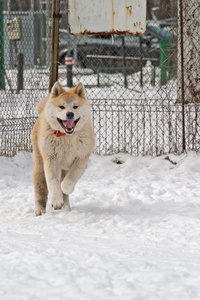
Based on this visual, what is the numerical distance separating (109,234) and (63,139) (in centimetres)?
132

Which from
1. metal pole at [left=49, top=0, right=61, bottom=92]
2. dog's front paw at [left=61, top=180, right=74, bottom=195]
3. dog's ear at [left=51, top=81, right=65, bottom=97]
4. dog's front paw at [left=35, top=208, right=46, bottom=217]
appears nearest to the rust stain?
metal pole at [left=49, top=0, right=61, bottom=92]

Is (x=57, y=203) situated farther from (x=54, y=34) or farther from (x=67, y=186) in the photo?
(x=54, y=34)

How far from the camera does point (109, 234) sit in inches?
186

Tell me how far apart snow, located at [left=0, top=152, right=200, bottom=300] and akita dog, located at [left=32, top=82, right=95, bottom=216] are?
1.15 feet

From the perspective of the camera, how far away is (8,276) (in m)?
3.36

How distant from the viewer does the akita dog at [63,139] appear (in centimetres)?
545

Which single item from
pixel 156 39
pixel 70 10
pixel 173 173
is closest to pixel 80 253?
pixel 173 173

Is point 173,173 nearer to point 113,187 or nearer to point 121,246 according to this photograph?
point 113,187

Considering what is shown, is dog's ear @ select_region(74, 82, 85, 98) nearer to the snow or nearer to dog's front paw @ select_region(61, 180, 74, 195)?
dog's front paw @ select_region(61, 180, 74, 195)

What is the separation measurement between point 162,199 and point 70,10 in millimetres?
3165

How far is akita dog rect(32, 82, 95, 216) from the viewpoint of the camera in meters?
5.45

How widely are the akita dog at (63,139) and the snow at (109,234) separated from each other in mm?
349

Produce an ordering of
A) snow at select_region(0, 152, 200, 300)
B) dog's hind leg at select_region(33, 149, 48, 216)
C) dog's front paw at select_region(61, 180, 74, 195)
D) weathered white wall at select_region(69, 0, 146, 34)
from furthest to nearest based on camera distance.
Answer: weathered white wall at select_region(69, 0, 146, 34), dog's hind leg at select_region(33, 149, 48, 216), dog's front paw at select_region(61, 180, 74, 195), snow at select_region(0, 152, 200, 300)

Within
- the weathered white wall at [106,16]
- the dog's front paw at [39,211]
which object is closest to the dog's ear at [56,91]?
the dog's front paw at [39,211]
